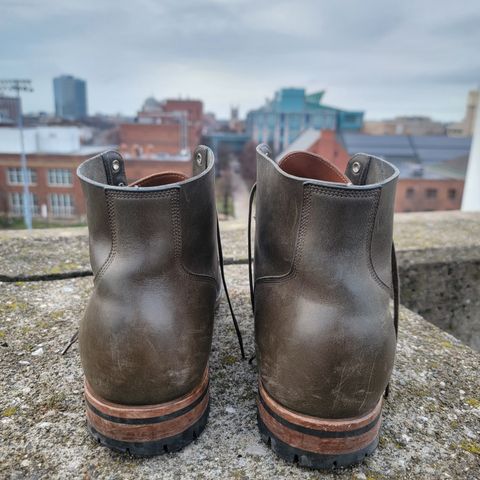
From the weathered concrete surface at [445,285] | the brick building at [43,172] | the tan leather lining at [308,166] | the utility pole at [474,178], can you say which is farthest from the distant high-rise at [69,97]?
the tan leather lining at [308,166]

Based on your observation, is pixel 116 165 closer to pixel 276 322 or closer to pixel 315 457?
pixel 276 322

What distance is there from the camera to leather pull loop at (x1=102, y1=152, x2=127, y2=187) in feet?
3.80

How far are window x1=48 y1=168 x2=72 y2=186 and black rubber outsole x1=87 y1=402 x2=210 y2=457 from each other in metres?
17.6

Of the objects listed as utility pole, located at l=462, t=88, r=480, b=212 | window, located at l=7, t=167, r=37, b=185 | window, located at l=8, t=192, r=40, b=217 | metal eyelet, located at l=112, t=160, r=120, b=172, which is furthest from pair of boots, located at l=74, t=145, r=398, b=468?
window, located at l=8, t=192, r=40, b=217

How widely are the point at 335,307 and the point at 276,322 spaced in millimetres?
129

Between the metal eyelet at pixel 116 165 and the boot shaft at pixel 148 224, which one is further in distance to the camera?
the metal eyelet at pixel 116 165

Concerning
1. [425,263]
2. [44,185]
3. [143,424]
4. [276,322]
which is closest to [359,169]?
[276,322]

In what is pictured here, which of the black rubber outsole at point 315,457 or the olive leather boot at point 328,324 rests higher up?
the olive leather boot at point 328,324

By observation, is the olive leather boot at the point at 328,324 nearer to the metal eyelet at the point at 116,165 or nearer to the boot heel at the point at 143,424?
the boot heel at the point at 143,424

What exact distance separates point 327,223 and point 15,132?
1880cm

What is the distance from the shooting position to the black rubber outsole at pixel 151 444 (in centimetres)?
87

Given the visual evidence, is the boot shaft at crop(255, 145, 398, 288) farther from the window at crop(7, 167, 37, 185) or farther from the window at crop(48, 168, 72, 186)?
the window at crop(7, 167, 37, 185)

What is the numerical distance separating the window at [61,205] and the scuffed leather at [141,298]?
17.6 meters

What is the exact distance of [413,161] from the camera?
14.0 m
